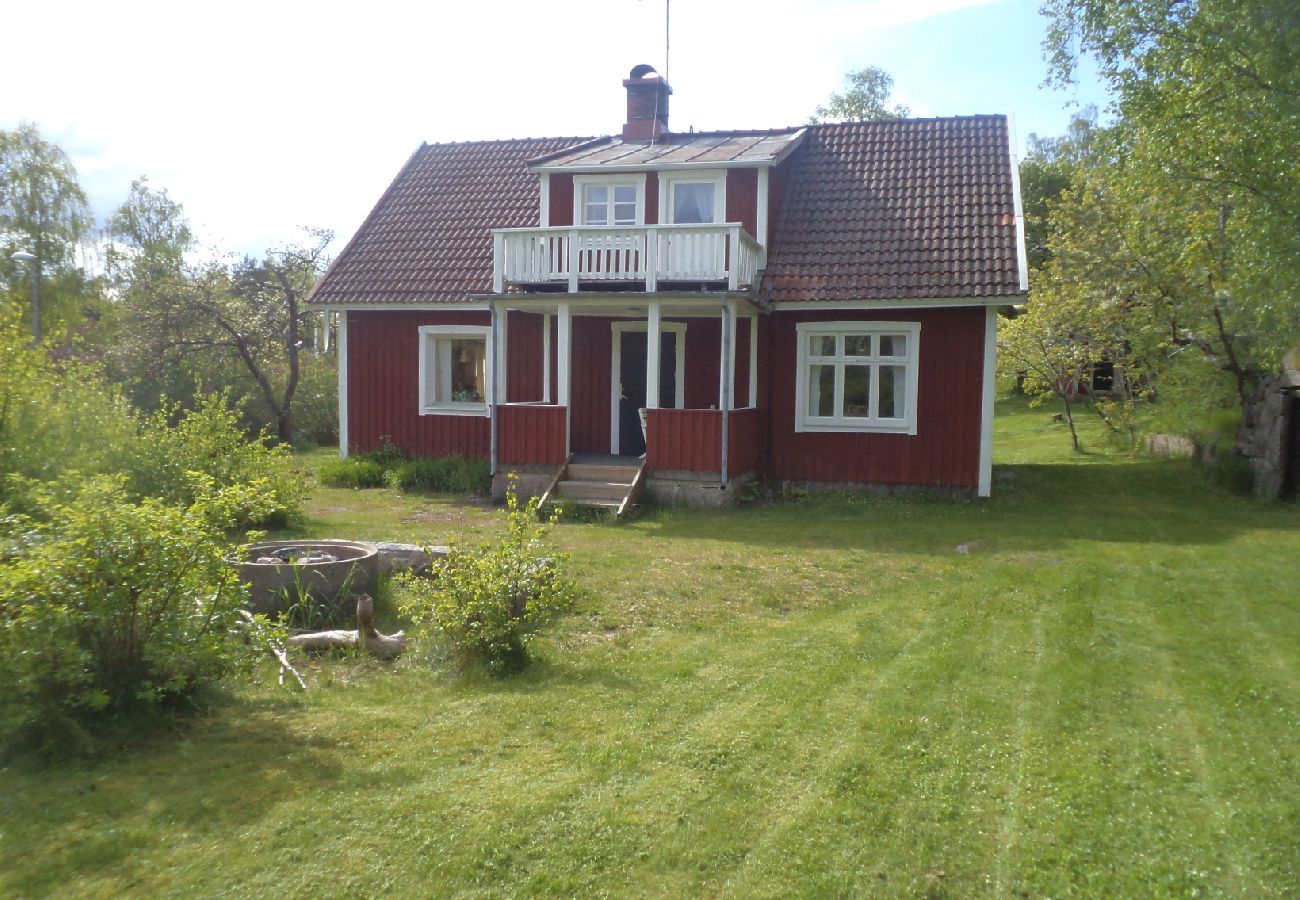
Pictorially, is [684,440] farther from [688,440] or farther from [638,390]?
[638,390]

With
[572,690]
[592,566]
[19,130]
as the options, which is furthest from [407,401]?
[19,130]

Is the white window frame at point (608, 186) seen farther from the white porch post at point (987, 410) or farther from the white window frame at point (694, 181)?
the white porch post at point (987, 410)

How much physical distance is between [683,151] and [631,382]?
3.86 metres

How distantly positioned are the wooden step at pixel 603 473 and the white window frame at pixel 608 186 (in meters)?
4.38

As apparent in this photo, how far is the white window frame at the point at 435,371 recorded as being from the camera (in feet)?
58.6

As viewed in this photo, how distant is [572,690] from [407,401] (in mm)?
12791

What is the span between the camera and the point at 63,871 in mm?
3969

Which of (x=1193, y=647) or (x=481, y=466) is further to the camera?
(x=481, y=466)

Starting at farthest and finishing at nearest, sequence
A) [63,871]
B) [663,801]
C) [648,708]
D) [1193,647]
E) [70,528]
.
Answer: [1193,647], [648,708], [70,528], [663,801], [63,871]

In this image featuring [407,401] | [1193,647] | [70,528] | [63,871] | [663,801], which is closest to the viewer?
[63,871]

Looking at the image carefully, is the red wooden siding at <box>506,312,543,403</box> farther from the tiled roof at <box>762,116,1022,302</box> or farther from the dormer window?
the tiled roof at <box>762,116,1022,302</box>

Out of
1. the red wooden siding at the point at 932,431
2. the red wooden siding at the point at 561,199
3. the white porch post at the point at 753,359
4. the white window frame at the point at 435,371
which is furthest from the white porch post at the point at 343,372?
the red wooden siding at the point at 932,431

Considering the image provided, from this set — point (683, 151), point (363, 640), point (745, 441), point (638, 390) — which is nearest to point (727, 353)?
point (745, 441)

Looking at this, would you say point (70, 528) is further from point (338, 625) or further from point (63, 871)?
point (338, 625)
